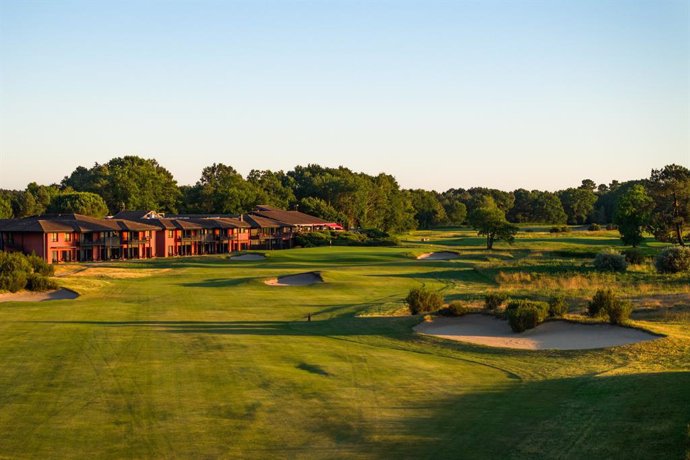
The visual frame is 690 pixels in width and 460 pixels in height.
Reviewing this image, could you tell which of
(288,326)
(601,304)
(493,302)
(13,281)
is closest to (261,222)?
(13,281)

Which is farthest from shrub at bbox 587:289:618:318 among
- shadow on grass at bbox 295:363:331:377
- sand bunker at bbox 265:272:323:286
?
sand bunker at bbox 265:272:323:286

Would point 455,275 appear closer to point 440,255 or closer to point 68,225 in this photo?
point 440,255

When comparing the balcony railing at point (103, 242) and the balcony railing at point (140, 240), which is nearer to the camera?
the balcony railing at point (103, 242)

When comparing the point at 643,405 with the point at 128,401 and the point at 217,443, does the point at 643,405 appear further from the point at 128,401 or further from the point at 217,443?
the point at 128,401

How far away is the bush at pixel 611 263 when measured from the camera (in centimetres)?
5097

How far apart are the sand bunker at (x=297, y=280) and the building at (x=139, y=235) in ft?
118

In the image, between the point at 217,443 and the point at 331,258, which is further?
the point at 331,258

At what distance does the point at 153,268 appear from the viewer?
71438mm

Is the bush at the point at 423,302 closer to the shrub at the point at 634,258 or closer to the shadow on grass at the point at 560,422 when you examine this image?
the shadow on grass at the point at 560,422

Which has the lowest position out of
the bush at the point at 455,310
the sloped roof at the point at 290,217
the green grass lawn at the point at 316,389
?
the green grass lawn at the point at 316,389

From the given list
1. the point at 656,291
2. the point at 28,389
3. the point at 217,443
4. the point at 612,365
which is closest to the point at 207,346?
the point at 28,389

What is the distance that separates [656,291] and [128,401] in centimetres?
3241

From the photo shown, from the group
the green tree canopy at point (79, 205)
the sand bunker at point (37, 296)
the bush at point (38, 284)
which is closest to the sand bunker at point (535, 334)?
the sand bunker at point (37, 296)

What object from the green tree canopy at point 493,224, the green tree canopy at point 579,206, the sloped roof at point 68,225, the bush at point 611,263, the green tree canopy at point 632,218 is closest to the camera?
the bush at point 611,263
